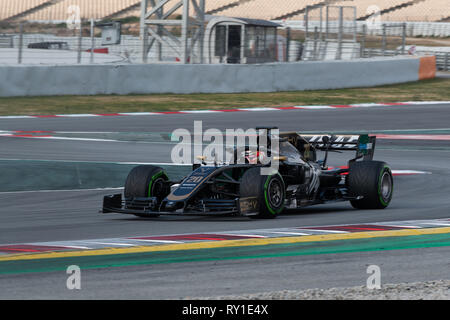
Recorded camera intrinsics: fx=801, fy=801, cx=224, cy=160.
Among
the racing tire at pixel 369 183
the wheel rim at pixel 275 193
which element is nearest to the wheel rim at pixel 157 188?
the wheel rim at pixel 275 193

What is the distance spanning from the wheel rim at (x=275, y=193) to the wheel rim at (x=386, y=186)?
4.73ft

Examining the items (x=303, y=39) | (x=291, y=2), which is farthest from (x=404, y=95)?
(x=291, y=2)

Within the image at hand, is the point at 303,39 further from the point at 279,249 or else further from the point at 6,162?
the point at 279,249

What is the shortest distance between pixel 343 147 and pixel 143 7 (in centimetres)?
1754

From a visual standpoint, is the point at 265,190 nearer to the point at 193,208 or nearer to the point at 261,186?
the point at 261,186

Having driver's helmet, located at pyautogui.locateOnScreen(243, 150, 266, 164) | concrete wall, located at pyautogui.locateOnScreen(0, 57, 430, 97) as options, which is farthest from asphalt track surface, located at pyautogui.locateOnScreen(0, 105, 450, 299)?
concrete wall, located at pyautogui.locateOnScreen(0, 57, 430, 97)

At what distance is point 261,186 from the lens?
7.98m

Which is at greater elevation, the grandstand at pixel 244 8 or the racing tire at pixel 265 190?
the grandstand at pixel 244 8

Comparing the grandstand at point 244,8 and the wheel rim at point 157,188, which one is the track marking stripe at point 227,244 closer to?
the wheel rim at point 157,188

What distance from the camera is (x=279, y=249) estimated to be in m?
6.50

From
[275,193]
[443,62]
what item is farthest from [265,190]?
[443,62]

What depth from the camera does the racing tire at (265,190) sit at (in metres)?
8.00

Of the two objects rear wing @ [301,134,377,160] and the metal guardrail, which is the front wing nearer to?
rear wing @ [301,134,377,160]

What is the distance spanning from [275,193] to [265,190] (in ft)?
1.06
